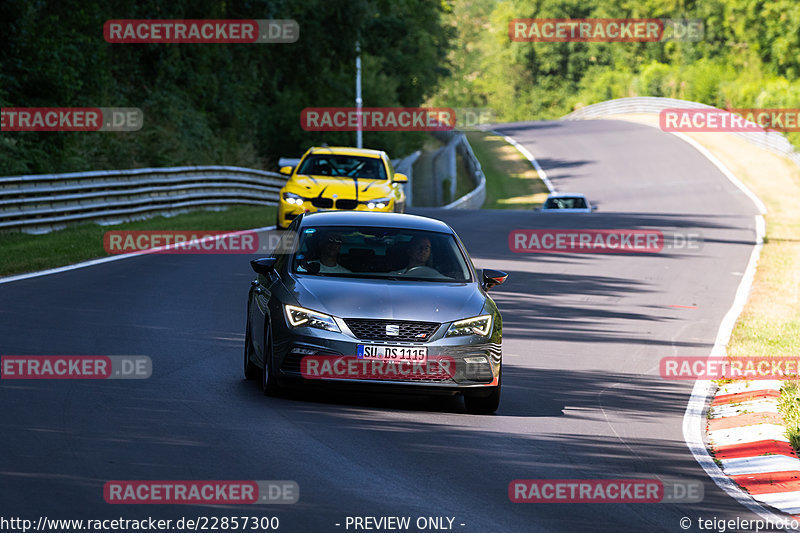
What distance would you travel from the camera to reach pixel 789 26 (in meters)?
108

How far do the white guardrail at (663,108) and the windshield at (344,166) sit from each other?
5195 cm

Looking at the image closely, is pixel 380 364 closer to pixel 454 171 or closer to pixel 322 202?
pixel 322 202

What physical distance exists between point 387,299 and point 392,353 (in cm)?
49

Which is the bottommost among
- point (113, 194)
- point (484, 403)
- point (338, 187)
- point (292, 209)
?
point (113, 194)

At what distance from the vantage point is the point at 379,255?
1105 centimetres

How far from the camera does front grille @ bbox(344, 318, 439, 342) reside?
977 centimetres

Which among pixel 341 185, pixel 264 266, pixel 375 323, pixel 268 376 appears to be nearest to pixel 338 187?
pixel 341 185

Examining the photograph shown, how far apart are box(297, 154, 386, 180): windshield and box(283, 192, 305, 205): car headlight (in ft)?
2.45

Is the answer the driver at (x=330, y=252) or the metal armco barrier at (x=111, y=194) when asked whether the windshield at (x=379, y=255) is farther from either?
the metal armco barrier at (x=111, y=194)

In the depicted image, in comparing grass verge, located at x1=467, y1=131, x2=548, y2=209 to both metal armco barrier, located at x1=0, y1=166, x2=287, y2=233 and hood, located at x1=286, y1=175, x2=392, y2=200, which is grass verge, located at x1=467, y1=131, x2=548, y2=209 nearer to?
metal armco barrier, located at x1=0, y1=166, x2=287, y2=233

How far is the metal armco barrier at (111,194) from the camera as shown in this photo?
78.2ft

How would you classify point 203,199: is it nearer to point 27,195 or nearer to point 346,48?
point 27,195

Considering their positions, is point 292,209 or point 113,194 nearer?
point 292,209

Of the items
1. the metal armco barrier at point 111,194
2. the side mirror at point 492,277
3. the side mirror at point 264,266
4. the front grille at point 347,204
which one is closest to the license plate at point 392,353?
the side mirror at point 492,277
